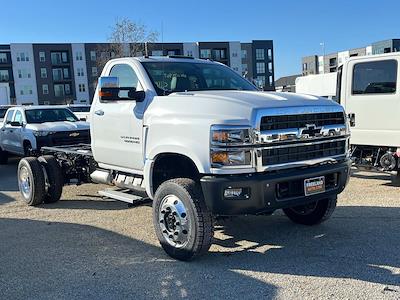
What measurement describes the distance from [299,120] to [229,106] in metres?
0.78

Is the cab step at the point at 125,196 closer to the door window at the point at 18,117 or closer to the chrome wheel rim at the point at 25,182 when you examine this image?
the chrome wheel rim at the point at 25,182

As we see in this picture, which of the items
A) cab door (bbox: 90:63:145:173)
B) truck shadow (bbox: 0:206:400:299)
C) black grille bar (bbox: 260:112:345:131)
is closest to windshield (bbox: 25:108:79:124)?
truck shadow (bbox: 0:206:400:299)

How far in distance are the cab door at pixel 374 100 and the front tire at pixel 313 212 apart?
3.35 m

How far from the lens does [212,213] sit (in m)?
4.88

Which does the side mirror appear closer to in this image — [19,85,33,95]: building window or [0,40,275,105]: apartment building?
[0,40,275,105]: apartment building

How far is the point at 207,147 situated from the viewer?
4.70m

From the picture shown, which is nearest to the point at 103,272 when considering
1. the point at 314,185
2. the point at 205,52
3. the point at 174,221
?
the point at 174,221

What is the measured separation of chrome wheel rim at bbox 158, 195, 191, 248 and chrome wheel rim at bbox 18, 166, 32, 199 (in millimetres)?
3899

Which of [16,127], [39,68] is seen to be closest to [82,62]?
[39,68]

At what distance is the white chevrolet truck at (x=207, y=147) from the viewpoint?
15.3 feet

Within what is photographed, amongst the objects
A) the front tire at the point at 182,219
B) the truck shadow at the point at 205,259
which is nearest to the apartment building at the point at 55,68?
the truck shadow at the point at 205,259

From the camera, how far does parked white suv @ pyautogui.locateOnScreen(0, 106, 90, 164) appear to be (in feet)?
38.8

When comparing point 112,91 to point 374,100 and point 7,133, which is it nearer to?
point 374,100

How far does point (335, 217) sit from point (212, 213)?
2683 mm
